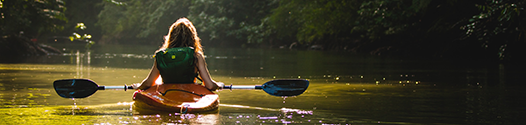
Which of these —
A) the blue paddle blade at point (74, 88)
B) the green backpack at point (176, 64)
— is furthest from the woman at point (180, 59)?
the blue paddle blade at point (74, 88)

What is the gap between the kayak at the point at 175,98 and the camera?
278 inches

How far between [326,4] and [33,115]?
29.0m

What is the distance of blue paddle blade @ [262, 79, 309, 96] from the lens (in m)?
8.05

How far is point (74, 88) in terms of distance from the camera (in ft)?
25.9

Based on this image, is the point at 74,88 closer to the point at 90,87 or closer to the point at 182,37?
the point at 90,87

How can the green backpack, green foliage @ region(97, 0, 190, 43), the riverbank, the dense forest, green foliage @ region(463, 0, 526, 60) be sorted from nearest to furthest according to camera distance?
the green backpack, green foliage @ region(463, 0, 526, 60), the dense forest, the riverbank, green foliage @ region(97, 0, 190, 43)

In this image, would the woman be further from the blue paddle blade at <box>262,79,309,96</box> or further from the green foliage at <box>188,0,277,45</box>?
the green foliage at <box>188,0,277,45</box>

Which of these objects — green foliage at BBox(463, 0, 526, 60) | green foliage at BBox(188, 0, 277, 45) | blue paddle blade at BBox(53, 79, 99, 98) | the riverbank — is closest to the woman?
blue paddle blade at BBox(53, 79, 99, 98)

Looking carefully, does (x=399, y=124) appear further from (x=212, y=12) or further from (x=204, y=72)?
(x=212, y=12)

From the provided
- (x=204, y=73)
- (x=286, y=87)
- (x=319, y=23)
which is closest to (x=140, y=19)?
(x=319, y=23)

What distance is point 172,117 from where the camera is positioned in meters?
6.76

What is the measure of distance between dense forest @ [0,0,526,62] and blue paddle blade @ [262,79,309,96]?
19.1ft

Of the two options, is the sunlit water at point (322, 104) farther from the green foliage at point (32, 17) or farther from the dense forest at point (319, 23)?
the green foliage at point (32, 17)

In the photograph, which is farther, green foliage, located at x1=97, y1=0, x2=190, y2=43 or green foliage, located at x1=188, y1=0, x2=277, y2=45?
green foliage, located at x1=97, y1=0, x2=190, y2=43
